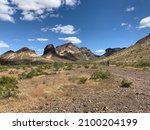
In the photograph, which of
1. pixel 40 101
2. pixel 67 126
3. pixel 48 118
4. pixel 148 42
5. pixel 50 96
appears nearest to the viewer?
pixel 67 126

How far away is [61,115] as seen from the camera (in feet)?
27.3

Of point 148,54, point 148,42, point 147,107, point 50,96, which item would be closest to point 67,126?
point 147,107

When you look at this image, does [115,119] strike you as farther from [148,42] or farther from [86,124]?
[148,42]

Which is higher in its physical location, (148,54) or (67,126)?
(148,54)

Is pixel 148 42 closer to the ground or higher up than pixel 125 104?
higher up

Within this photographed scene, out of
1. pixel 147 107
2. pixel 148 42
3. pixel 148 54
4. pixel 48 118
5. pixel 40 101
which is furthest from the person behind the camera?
pixel 148 42

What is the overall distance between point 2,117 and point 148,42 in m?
138

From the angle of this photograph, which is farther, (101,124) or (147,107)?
(147,107)

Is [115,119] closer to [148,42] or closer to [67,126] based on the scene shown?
[67,126]

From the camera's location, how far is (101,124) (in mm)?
7742

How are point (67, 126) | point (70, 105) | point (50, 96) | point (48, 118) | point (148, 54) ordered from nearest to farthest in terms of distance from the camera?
point (67, 126)
point (48, 118)
point (70, 105)
point (50, 96)
point (148, 54)

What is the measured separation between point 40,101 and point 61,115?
27.3 ft

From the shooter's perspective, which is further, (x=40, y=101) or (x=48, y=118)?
(x=40, y=101)

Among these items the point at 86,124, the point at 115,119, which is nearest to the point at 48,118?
the point at 86,124
